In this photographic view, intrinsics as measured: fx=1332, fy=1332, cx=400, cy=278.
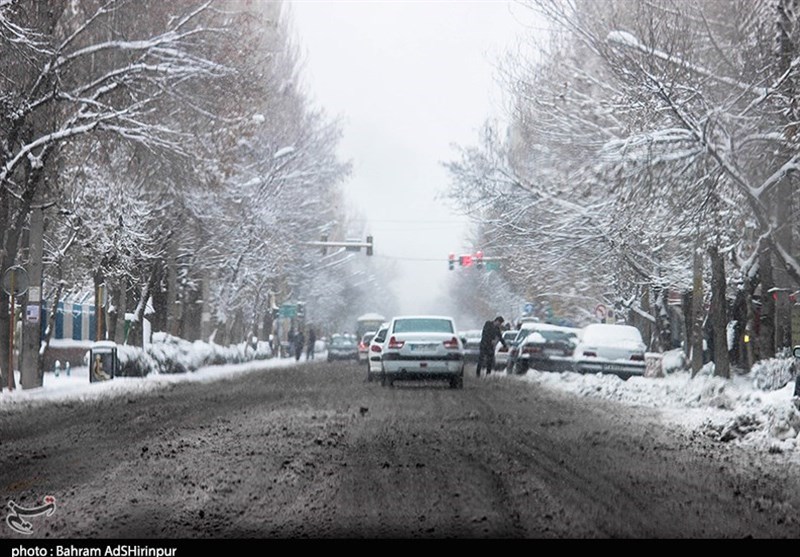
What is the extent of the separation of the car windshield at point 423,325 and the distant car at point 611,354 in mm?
5701

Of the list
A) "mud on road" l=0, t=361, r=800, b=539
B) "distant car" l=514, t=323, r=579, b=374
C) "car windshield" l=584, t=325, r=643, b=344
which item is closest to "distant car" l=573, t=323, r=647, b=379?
"car windshield" l=584, t=325, r=643, b=344

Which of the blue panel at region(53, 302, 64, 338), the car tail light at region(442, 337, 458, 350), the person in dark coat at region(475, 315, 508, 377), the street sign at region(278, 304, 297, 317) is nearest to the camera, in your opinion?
→ the car tail light at region(442, 337, 458, 350)

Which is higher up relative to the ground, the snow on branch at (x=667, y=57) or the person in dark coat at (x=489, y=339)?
the snow on branch at (x=667, y=57)

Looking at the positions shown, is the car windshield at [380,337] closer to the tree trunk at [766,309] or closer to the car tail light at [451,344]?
the car tail light at [451,344]

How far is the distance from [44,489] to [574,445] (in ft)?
21.3

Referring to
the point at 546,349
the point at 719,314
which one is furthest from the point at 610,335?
the point at 719,314

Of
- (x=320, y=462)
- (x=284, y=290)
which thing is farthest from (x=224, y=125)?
(x=284, y=290)

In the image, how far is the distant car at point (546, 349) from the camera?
127ft

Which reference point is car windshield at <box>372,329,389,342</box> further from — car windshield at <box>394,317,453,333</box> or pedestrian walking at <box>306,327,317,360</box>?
pedestrian walking at <box>306,327,317,360</box>

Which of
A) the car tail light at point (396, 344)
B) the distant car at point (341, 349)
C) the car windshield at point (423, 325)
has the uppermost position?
the car windshield at point (423, 325)

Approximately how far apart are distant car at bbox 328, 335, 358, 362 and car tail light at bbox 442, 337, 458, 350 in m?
38.3

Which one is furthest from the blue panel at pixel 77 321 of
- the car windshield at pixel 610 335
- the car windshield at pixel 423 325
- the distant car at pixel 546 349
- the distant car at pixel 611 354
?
the car windshield at pixel 423 325

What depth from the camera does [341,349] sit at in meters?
67.6

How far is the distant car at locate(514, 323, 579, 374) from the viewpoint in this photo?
3862 cm
